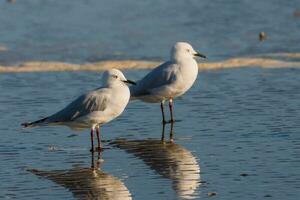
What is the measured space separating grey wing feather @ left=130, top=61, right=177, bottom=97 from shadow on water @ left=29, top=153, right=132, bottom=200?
307cm

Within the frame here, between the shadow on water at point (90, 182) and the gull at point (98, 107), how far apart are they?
36.0 inches

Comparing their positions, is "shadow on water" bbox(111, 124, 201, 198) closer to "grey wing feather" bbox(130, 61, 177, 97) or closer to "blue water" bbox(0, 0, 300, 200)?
"blue water" bbox(0, 0, 300, 200)

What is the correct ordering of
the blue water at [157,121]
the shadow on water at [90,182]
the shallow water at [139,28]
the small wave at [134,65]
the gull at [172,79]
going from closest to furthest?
the shadow on water at [90,182] < the blue water at [157,121] < the gull at [172,79] < the small wave at [134,65] < the shallow water at [139,28]

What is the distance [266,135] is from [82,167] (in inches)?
107

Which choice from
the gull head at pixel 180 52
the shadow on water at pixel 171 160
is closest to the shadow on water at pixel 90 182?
the shadow on water at pixel 171 160

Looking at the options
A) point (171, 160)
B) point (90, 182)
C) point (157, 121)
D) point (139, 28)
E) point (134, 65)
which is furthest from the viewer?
point (139, 28)

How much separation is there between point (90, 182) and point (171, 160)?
137 centimetres

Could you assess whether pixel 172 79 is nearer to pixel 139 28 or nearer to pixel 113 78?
pixel 113 78

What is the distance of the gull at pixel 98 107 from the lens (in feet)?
42.3

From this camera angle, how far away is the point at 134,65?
20.0 metres

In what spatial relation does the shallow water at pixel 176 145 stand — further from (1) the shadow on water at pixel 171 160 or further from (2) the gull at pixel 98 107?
(2) the gull at pixel 98 107

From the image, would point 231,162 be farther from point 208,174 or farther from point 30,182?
point 30,182

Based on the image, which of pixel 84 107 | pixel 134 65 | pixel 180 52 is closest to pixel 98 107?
pixel 84 107

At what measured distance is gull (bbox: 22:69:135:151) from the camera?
42.3ft
